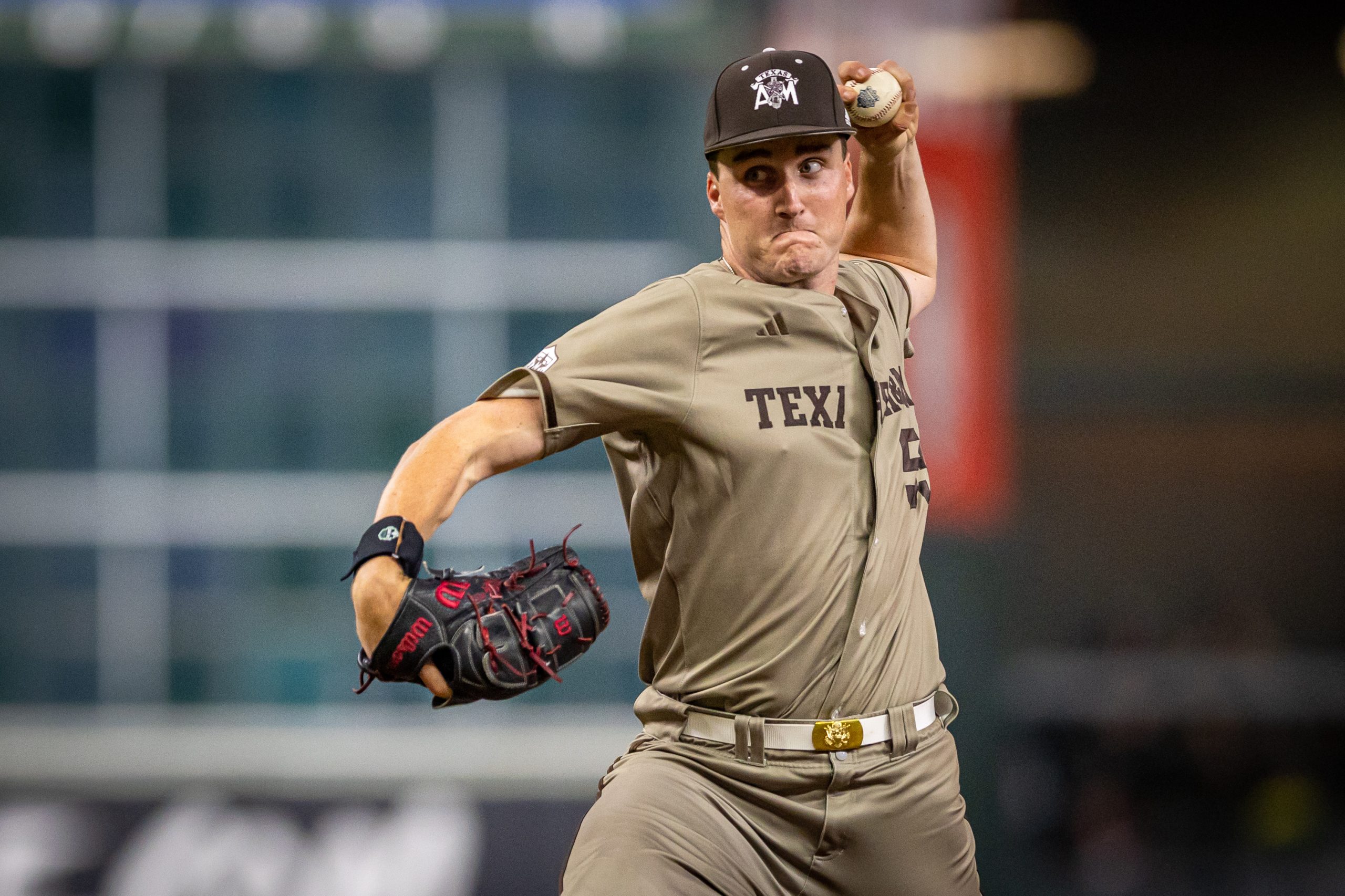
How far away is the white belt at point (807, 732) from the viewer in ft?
6.94

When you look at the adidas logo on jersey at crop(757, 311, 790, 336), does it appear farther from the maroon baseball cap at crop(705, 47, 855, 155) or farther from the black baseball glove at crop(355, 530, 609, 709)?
the black baseball glove at crop(355, 530, 609, 709)

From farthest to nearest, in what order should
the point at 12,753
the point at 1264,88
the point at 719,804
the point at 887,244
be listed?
1. the point at 1264,88
2. the point at 12,753
3. the point at 887,244
4. the point at 719,804

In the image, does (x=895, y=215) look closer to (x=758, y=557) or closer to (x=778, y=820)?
(x=758, y=557)

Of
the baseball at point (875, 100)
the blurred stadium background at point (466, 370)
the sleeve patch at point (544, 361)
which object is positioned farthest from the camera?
the blurred stadium background at point (466, 370)

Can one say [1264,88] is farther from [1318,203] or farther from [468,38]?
[468,38]

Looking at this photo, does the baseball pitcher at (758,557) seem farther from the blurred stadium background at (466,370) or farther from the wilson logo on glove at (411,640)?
the blurred stadium background at (466,370)

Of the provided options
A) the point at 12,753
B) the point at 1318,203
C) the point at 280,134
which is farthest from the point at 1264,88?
the point at 12,753

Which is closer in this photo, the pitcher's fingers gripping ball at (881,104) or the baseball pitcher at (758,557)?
the baseball pitcher at (758,557)

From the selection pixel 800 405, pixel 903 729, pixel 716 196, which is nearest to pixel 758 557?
pixel 800 405

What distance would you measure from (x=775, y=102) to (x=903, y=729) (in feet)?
3.54

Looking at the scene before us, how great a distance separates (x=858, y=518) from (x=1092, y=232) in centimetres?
387

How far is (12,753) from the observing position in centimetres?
512

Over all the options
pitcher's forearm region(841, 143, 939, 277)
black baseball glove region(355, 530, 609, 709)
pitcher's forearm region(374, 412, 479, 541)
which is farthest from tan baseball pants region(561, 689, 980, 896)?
pitcher's forearm region(841, 143, 939, 277)

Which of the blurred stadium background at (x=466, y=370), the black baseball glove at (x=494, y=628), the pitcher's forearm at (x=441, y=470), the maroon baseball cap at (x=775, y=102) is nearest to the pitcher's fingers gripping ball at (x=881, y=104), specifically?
the maroon baseball cap at (x=775, y=102)
